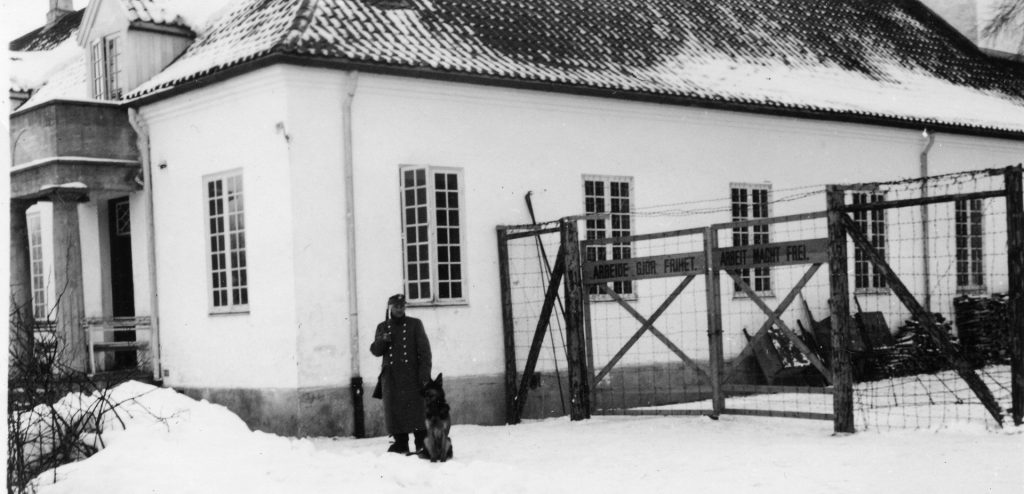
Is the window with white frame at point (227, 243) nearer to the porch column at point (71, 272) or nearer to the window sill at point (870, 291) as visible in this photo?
the porch column at point (71, 272)

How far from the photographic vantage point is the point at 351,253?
16.0m

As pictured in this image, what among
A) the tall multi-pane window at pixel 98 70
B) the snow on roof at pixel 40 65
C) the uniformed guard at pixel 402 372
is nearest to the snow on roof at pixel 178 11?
the tall multi-pane window at pixel 98 70

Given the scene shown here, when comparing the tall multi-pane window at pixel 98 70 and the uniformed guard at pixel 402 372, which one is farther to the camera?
the tall multi-pane window at pixel 98 70

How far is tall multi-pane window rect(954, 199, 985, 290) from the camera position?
24219 mm

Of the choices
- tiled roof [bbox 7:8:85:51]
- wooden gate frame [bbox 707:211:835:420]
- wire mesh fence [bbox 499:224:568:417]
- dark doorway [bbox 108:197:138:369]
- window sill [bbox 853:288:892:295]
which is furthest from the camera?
tiled roof [bbox 7:8:85:51]

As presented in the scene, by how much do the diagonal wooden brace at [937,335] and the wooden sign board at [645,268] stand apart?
7.71 feet

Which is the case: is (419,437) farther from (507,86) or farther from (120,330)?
(120,330)

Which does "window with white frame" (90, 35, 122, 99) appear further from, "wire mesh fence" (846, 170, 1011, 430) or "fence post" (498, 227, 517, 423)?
"wire mesh fence" (846, 170, 1011, 430)

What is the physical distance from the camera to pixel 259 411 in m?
16.0

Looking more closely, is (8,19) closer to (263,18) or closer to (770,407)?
(263,18)

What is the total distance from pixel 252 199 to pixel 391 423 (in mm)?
4585

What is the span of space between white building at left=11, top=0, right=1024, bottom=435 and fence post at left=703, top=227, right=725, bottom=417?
3.57 meters

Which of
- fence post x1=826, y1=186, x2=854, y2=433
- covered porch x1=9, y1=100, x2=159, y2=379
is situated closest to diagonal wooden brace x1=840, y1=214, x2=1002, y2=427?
fence post x1=826, y1=186, x2=854, y2=433

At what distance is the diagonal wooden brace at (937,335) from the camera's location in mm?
12484
